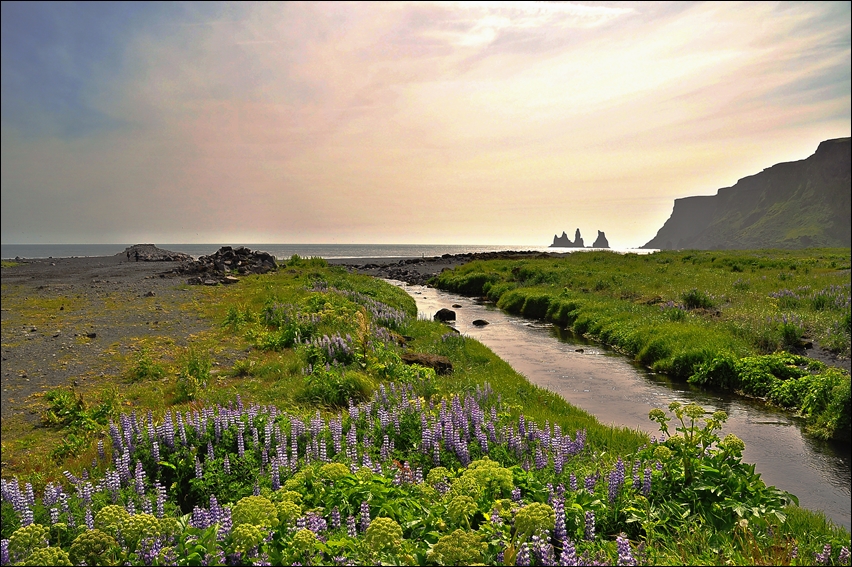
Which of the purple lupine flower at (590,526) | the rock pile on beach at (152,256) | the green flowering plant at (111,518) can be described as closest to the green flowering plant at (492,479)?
the purple lupine flower at (590,526)

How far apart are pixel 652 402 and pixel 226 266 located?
1540 inches

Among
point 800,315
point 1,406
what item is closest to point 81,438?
point 1,406

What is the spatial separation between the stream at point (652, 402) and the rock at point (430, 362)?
3290 millimetres

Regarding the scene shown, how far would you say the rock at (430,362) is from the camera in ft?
47.2

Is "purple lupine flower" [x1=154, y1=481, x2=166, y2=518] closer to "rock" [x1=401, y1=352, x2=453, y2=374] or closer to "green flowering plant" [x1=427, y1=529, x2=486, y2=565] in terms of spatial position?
"green flowering plant" [x1=427, y1=529, x2=486, y2=565]

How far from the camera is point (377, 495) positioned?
5.05 metres

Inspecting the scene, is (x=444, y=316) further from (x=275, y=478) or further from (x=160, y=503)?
(x=160, y=503)

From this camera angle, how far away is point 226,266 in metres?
43.8

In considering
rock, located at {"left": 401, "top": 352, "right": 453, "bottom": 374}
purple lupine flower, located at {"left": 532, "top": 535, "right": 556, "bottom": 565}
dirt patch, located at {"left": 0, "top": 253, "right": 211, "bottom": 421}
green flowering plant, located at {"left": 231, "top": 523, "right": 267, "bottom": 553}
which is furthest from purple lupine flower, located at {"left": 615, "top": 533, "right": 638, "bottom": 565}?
dirt patch, located at {"left": 0, "top": 253, "right": 211, "bottom": 421}

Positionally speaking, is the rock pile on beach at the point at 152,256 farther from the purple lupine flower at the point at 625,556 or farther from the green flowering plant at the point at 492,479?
the purple lupine flower at the point at 625,556

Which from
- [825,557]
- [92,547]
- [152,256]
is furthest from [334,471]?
[152,256]

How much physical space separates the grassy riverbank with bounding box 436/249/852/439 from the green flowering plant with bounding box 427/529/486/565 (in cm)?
1178

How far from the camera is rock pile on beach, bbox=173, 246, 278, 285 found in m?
36.3

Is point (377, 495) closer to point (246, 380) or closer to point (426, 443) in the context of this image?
point (426, 443)
